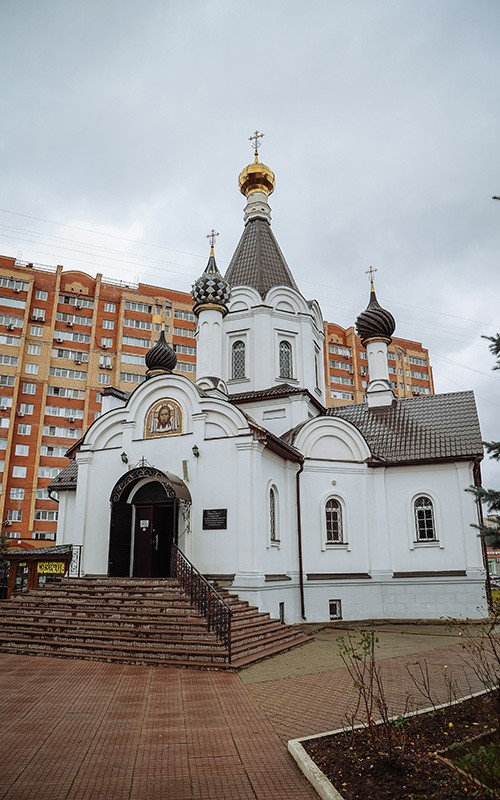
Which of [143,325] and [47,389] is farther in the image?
[143,325]

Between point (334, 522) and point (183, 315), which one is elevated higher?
point (183, 315)

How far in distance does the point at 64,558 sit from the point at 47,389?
2951 cm

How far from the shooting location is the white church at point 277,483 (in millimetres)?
14625

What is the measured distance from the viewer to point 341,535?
675 inches

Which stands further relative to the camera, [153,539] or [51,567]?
[51,567]

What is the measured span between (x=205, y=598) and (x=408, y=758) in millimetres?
7079

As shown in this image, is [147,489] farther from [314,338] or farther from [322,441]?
[314,338]

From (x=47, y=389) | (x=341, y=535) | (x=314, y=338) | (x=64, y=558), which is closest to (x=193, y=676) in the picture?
(x=341, y=535)

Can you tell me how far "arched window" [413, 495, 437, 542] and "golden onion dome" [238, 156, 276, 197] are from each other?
1353 centimetres

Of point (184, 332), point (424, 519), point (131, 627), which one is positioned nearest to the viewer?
point (131, 627)

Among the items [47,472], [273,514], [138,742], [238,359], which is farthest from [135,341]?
[138,742]

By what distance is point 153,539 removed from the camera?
1531 centimetres

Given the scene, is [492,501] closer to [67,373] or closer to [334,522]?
[334,522]

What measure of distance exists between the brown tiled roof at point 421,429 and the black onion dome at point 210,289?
16.3 ft
